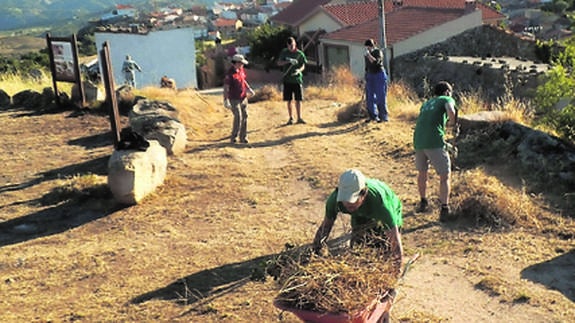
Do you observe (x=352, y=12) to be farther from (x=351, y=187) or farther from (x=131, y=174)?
(x=351, y=187)

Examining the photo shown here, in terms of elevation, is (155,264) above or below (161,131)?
below

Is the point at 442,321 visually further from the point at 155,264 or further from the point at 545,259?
the point at 155,264

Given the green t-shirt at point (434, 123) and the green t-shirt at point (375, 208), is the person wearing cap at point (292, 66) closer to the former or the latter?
the green t-shirt at point (434, 123)

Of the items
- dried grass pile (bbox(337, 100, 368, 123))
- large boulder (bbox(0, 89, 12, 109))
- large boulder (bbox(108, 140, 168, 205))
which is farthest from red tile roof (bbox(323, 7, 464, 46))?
large boulder (bbox(108, 140, 168, 205))

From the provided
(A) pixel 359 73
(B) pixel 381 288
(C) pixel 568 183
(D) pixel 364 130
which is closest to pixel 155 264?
(B) pixel 381 288

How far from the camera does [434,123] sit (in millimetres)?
6305

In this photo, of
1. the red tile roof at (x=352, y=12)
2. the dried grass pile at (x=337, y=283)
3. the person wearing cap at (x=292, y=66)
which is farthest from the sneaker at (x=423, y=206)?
the red tile roof at (x=352, y=12)

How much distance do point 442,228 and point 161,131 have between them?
209 inches

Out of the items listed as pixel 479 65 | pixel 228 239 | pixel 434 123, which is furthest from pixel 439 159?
pixel 479 65

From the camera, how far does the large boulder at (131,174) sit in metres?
7.46

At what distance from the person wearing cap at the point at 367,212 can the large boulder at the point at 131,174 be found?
401 cm

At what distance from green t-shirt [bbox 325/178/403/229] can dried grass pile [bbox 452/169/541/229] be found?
103 inches

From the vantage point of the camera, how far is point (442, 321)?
4582 millimetres

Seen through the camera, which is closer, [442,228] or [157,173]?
[442,228]
